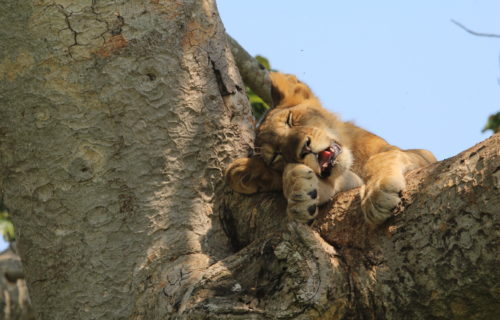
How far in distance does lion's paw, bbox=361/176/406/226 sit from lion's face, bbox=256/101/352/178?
0.74 metres

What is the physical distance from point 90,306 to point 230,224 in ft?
2.60

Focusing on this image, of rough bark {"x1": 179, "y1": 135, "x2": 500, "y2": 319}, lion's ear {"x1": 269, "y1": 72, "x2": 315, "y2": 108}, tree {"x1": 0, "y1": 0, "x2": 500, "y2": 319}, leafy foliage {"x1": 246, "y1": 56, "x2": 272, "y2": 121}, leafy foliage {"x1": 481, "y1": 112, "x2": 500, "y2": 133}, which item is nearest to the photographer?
rough bark {"x1": 179, "y1": 135, "x2": 500, "y2": 319}

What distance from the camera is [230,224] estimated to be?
3.57 meters

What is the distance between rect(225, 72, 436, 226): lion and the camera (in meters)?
3.19

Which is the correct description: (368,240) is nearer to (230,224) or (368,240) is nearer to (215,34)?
(230,224)

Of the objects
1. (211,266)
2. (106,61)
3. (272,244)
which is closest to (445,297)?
(272,244)

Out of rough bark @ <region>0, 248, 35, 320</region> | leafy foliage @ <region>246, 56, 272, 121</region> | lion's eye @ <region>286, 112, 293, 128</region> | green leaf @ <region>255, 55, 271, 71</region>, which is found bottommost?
rough bark @ <region>0, 248, 35, 320</region>

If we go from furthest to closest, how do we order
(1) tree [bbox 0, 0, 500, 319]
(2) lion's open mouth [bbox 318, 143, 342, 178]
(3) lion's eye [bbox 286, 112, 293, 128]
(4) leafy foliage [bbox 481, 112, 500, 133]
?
1. (4) leafy foliage [bbox 481, 112, 500, 133]
2. (3) lion's eye [bbox 286, 112, 293, 128]
3. (2) lion's open mouth [bbox 318, 143, 342, 178]
4. (1) tree [bbox 0, 0, 500, 319]

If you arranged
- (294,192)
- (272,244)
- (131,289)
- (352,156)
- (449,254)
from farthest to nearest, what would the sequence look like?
1. (352,156)
2. (294,192)
3. (131,289)
4. (272,244)
5. (449,254)

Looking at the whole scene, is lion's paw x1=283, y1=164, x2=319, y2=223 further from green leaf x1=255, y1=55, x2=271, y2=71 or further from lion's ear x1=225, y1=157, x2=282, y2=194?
green leaf x1=255, y1=55, x2=271, y2=71

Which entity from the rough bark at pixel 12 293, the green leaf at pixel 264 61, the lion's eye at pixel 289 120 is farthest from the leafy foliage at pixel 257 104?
the rough bark at pixel 12 293

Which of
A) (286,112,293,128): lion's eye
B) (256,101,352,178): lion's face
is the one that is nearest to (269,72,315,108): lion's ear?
(286,112,293,128): lion's eye

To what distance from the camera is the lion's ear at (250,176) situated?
140 inches

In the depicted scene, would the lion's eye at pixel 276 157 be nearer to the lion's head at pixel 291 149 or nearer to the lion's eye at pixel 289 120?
the lion's head at pixel 291 149
